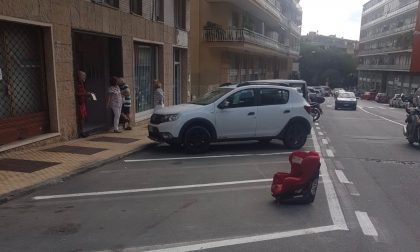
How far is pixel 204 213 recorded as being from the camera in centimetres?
635

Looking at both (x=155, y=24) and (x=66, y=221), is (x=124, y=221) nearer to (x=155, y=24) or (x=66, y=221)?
(x=66, y=221)

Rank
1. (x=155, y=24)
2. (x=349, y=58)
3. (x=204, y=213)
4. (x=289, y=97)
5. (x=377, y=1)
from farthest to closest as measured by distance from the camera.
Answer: (x=349, y=58) < (x=377, y=1) < (x=155, y=24) < (x=289, y=97) < (x=204, y=213)

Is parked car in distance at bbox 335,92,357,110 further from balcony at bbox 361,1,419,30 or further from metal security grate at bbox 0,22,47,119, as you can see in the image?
balcony at bbox 361,1,419,30

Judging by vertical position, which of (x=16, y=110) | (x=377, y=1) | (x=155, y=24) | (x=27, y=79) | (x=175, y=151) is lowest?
(x=175, y=151)

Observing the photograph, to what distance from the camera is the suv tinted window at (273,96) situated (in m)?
11.8

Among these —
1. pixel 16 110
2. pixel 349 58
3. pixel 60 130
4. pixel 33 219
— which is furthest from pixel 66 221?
pixel 349 58

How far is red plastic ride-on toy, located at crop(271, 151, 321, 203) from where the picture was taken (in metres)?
6.79

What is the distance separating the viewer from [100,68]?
14742 mm

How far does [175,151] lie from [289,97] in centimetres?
352

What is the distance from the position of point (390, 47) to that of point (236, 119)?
68881 mm

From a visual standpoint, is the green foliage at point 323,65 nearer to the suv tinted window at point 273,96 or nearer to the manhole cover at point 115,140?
the suv tinted window at point 273,96

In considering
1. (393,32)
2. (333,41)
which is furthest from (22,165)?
(333,41)

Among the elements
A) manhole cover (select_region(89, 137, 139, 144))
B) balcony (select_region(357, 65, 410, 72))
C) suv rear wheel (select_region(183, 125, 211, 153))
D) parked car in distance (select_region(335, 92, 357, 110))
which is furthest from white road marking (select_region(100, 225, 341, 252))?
balcony (select_region(357, 65, 410, 72))

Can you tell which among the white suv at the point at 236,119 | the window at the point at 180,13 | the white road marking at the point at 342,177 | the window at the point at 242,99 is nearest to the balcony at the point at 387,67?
the window at the point at 180,13
